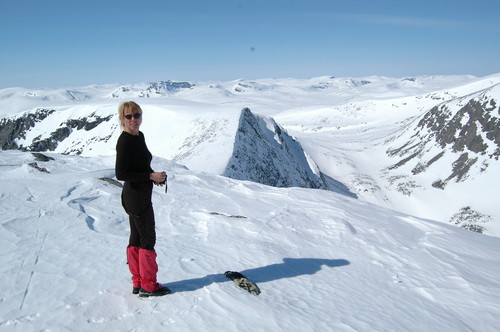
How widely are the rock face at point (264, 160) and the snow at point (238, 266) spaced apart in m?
24.5

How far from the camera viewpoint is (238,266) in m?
6.35

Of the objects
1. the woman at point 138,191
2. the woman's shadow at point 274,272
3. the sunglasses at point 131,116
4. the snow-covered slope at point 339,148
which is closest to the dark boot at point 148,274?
the woman at point 138,191

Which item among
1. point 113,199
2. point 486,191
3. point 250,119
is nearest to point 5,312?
point 113,199

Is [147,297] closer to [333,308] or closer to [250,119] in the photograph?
[333,308]

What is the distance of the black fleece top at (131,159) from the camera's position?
4434mm

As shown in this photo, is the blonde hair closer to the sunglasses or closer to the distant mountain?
the sunglasses

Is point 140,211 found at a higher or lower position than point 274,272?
higher

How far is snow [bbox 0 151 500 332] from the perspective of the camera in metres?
4.54

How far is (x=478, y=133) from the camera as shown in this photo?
98938 millimetres

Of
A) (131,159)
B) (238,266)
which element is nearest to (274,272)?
(238,266)

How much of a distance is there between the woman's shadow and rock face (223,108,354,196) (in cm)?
2761

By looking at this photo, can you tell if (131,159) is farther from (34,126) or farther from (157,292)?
(34,126)

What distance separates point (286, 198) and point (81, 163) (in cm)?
1171

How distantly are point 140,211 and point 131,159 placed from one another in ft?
2.54
